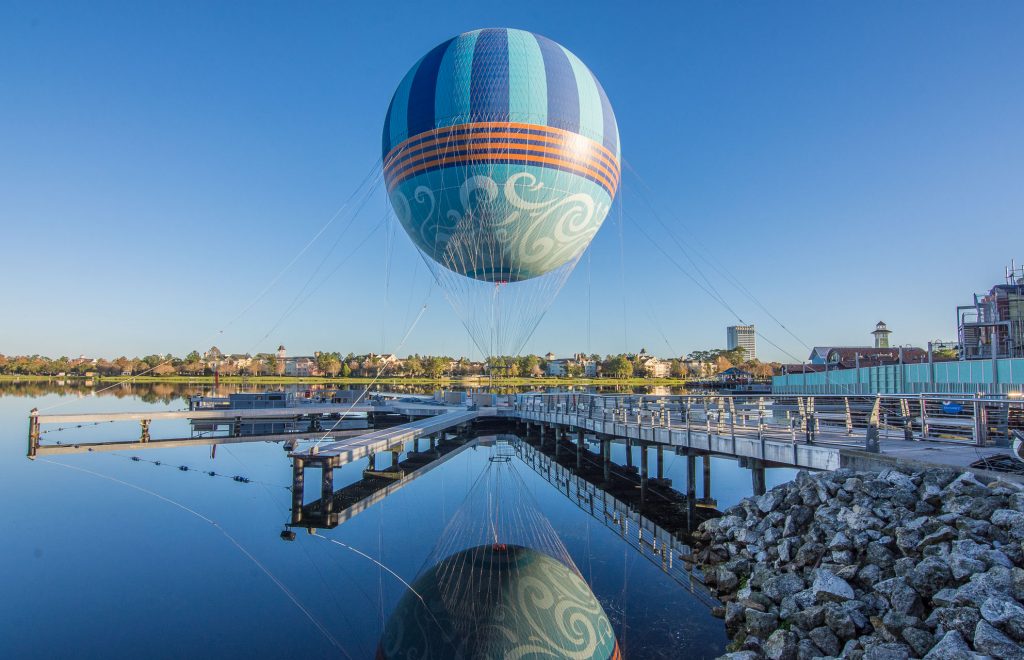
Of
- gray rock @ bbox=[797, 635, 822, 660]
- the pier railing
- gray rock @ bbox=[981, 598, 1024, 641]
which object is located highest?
the pier railing

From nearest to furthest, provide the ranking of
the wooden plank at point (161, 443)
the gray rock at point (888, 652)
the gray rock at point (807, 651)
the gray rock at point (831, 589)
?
the gray rock at point (888, 652)
the gray rock at point (807, 651)
the gray rock at point (831, 589)
the wooden plank at point (161, 443)

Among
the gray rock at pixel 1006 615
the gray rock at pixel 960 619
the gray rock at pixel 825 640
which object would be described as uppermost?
the gray rock at pixel 1006 615

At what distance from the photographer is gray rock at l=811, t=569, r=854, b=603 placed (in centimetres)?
673

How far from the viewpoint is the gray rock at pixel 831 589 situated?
265 inches

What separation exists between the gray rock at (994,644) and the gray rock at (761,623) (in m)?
2.29

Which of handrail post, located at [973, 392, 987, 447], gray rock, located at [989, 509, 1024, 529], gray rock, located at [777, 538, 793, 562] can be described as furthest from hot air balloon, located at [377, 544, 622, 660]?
handrail post, located at [973, 392, 987, 447]

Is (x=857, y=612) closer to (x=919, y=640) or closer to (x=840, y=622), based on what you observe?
(x=840, y=622)

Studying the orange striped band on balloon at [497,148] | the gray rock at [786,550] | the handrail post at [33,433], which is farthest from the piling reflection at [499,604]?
the handrail post at [33,433]

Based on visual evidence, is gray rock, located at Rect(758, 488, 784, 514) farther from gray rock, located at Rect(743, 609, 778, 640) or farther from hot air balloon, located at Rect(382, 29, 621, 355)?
hot air balloon, located at Rect(382, 29, 621, 355)

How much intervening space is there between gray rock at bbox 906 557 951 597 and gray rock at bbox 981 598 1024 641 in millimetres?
799

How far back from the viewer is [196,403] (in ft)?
118

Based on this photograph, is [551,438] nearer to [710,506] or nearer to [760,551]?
[710,506]

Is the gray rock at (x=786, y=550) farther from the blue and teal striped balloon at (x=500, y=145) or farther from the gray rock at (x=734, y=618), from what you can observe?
the blue and teal striped balloon at (x=500, y=145)

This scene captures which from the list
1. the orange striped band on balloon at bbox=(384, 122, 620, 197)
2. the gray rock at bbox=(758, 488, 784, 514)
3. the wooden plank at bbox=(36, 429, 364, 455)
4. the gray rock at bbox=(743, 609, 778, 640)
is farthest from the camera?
the wooden plank at bbox=(36, 429, 364, 455)
